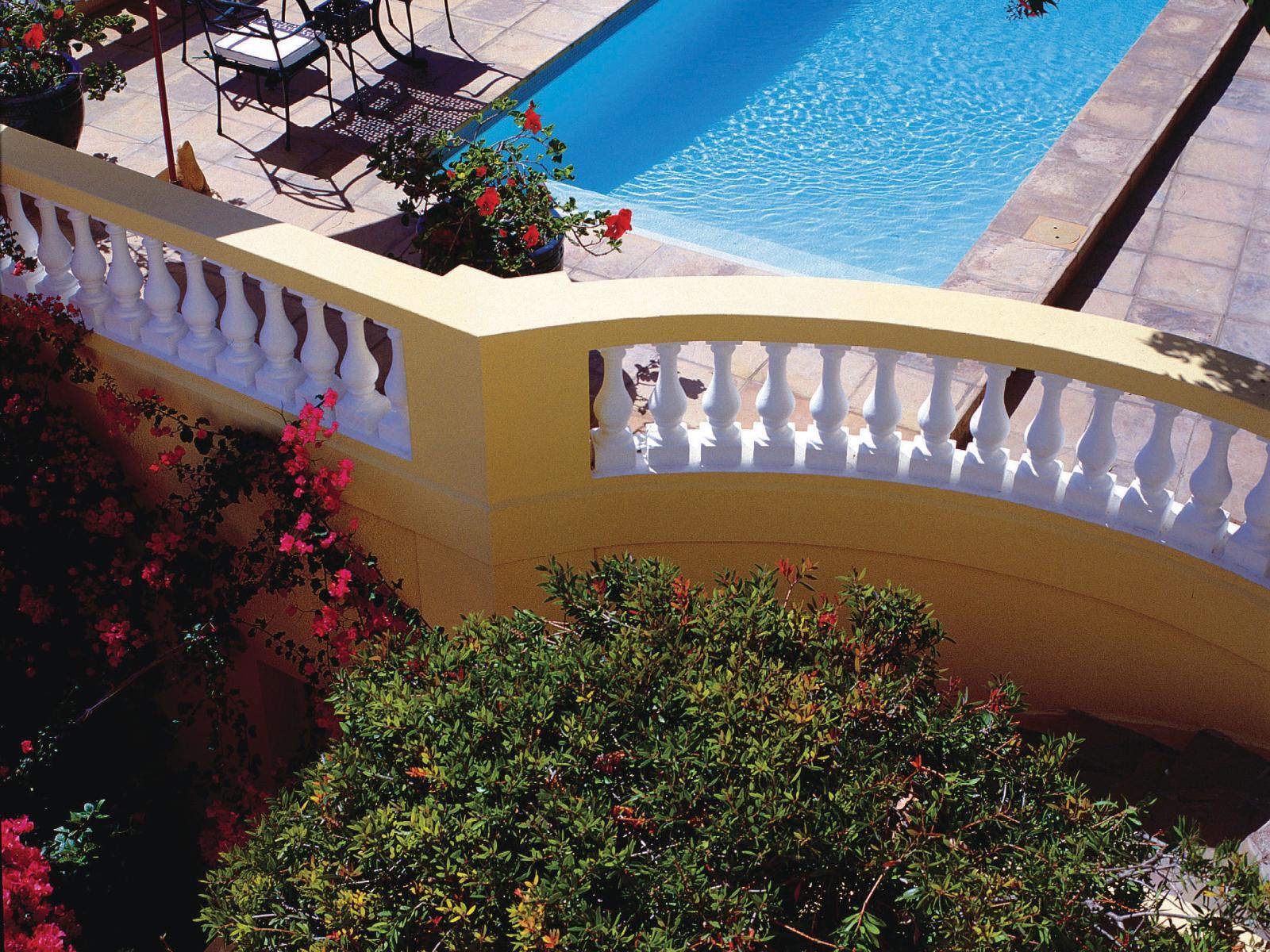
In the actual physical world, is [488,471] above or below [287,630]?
above

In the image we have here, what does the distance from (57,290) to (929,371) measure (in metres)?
3.80

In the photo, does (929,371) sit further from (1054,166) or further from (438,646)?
(438,646)

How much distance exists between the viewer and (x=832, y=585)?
16.1ft

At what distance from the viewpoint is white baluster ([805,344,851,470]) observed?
4.60 meters

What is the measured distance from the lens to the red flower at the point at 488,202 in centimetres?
568

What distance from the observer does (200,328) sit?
5.14m

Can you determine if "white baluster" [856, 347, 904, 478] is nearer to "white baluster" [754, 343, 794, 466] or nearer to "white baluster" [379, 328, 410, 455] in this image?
"white baluster" [754, 343, 794, 466]

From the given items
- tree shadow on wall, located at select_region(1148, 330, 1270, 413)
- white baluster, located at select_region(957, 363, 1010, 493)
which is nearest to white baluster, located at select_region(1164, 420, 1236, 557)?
tree shadow on wall, located at select_region(1148, 330, 1270, 413)

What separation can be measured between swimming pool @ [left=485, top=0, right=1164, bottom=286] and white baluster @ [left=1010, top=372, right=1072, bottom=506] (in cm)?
375

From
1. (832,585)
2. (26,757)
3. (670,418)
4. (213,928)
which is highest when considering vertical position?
(670,418)

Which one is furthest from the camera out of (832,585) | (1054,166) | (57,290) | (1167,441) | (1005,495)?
(1054,166)

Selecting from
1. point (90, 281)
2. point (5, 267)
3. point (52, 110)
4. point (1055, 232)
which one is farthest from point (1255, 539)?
point (52, 110)

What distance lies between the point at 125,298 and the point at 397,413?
136cm

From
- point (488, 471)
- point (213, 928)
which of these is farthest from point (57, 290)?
point (213, 928)
